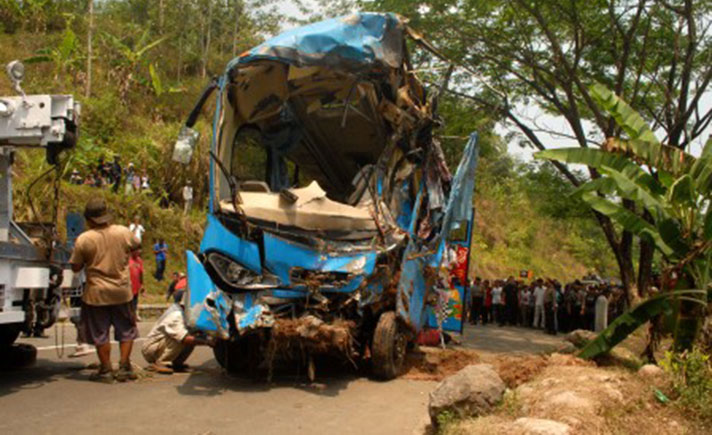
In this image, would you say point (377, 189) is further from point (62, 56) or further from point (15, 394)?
point (62, 56)

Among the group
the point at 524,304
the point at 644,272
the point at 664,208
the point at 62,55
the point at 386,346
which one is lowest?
the point at 524,304

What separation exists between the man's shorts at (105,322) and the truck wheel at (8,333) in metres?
0.87

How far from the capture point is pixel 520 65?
17.1 meters

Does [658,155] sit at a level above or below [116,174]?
above

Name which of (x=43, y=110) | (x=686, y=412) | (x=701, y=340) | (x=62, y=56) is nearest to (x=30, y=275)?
(x=43, y=110)

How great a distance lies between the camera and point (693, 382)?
589 cm

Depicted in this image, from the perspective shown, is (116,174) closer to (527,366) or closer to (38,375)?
(38,375)

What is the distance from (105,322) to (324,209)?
263cm

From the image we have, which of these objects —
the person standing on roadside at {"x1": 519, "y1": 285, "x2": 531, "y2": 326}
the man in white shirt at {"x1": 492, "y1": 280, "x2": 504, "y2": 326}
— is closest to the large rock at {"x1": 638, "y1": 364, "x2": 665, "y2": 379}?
the person standing on roadside at {"x1": 519, "y1": 285, "x2": 531, "y2": 326}

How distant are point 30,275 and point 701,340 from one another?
21.0 ft

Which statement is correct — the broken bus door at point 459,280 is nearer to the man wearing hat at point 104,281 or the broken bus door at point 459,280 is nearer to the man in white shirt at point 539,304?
the man wearing hat at point 104,281

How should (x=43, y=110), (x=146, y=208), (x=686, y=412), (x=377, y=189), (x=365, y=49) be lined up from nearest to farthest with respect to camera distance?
(x=686, y=412), (x=43, y=110), (x=365, y=49), (x=377, y=189), (x=146, y=208)

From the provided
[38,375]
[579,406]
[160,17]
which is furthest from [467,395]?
[160,17]

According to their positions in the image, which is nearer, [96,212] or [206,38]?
[96,212]
